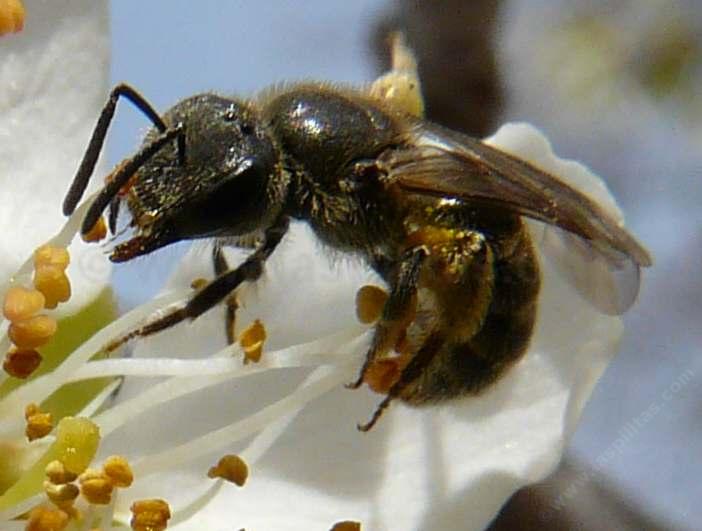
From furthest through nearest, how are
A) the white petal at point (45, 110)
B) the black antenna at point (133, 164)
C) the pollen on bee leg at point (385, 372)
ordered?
the white petal at point (45, 110) → the pollen on bee leg at point (385, 372) → the black antenna at point (133, 164)

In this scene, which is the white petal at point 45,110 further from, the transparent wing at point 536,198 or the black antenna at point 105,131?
the transparent wing at point 536,198

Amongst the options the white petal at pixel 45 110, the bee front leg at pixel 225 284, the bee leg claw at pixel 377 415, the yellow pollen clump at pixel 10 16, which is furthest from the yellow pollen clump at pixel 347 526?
the yellow pollen clump at pixel 10 16

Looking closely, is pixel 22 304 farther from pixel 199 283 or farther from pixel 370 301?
pixel 370 301

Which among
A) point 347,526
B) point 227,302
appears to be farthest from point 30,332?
point 347,526

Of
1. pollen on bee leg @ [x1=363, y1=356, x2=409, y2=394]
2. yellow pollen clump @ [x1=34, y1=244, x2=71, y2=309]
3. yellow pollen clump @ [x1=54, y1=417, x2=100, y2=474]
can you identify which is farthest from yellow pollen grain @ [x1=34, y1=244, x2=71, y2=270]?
pollen on bee leg @ [x1=363, y1=356, x2=409, y2=394]

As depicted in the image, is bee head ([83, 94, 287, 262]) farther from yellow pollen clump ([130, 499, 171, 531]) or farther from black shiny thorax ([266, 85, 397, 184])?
yellow pollen clump ([130, 499, 171, 531])
